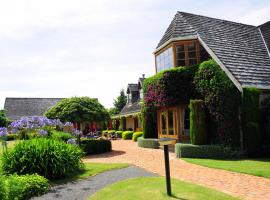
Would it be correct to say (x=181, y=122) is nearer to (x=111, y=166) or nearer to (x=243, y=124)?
(x=243, y=124)

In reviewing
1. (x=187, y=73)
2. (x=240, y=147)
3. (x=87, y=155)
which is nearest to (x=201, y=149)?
(x=240, y=147)

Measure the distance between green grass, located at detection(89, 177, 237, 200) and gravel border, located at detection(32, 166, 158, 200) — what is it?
44 cm

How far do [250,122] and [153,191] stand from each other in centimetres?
935

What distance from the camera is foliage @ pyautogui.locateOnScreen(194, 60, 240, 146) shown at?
1664cm

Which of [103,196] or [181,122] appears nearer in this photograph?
[103,196]

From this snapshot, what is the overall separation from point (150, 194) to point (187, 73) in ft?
39.3

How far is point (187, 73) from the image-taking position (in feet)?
63.7

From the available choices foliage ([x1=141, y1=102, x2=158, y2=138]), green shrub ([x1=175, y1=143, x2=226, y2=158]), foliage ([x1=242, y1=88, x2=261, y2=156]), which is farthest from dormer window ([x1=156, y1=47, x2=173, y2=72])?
green shrub ([x1=175, y1=143, x2=226, y2=158])

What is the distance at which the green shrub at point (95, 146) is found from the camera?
2023 centimetres

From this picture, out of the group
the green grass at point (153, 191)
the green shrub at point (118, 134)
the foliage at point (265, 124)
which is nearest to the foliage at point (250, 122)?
the foliage at point (265, 124)

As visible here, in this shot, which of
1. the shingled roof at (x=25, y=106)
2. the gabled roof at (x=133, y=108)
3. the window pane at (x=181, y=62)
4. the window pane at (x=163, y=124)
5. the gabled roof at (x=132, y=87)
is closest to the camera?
the window pane at (x=181, y=62)

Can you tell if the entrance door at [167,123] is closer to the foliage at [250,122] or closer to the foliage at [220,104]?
the foliage at [220,104]

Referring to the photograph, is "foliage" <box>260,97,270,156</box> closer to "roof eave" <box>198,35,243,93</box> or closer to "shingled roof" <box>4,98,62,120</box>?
"roof eave" <box>198,35,243,93</box>

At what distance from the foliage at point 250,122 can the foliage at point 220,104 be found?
1.58ft
